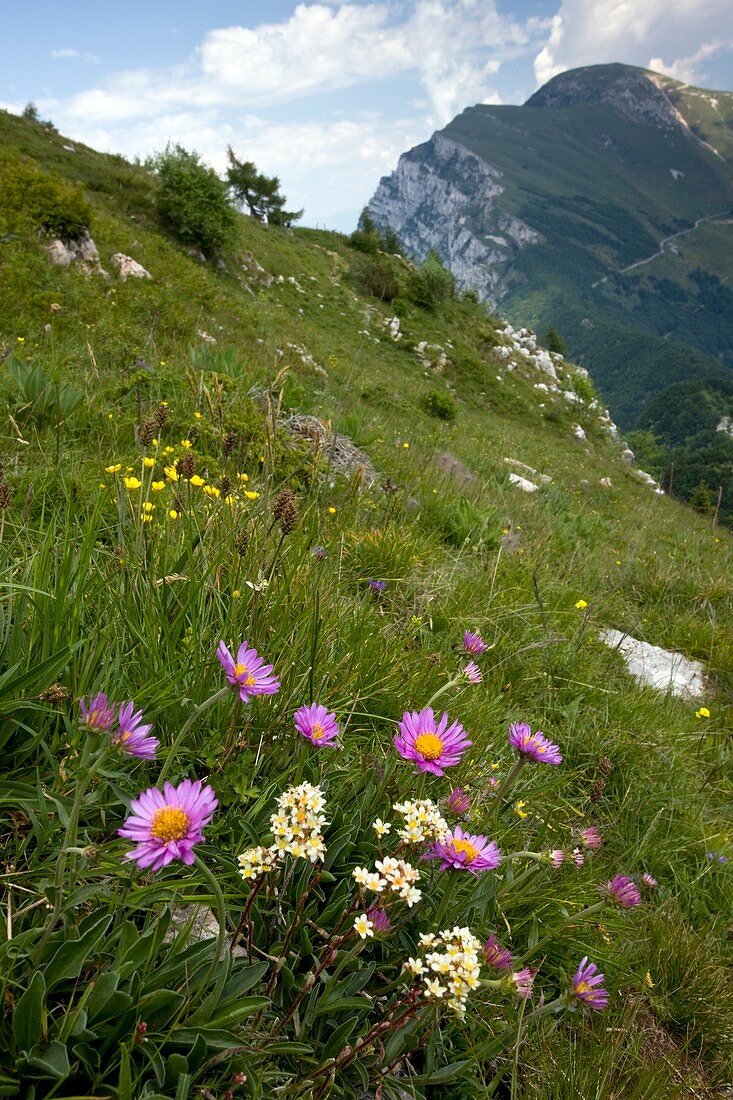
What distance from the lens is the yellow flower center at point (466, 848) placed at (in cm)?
120

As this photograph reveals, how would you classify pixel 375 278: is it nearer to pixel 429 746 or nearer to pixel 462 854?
pixel 429 746

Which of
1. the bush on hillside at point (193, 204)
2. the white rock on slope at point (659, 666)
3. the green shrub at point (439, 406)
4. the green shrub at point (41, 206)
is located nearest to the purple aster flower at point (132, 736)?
the white rock on slope at point (659, 666)

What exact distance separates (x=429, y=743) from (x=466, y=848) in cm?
23

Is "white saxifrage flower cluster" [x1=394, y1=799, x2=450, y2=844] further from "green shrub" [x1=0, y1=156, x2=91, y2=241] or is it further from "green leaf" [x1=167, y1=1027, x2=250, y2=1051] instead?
"green shrub" [x1=0, y1=156, x2=91, y2=241]

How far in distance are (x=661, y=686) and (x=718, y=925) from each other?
2.03 meters

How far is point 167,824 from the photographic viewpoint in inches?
33.3

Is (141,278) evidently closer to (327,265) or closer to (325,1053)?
(325,1053)

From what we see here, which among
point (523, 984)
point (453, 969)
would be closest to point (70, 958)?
point (453, 969)

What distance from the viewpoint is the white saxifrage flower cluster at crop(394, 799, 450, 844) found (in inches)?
43.0

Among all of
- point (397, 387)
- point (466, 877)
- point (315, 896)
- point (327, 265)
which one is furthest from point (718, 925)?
point (327, 265)

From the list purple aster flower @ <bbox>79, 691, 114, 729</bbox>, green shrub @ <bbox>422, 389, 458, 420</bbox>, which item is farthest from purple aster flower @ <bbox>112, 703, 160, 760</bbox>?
green shrub @ <bbox>422, 389, 458, 420</bbox>

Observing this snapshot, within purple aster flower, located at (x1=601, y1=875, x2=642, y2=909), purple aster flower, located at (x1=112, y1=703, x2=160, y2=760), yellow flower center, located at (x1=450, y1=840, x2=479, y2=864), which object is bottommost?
purple aster flower, located at (x1=601, y1=875, x2=642, y2=909)

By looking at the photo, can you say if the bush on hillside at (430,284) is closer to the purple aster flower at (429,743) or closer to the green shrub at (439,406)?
the green shrub at (439,406)

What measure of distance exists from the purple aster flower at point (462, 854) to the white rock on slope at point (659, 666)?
2985mm
